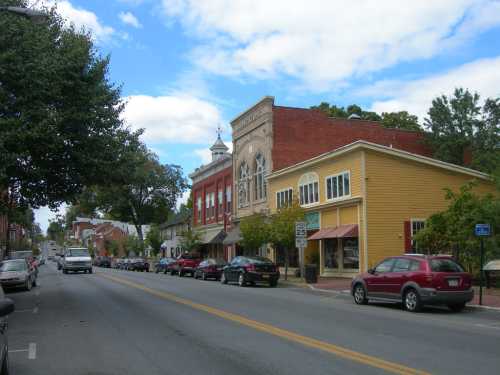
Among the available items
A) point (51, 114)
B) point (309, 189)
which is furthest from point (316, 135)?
point (51, 114)

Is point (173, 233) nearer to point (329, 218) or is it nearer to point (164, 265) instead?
point (164, 265)

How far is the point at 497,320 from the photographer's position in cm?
1468

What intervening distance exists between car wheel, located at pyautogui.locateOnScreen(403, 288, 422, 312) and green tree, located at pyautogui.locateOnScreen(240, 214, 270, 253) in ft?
51.1

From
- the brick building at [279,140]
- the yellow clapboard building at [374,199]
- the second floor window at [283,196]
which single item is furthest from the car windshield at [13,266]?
the brick building at [279,140]

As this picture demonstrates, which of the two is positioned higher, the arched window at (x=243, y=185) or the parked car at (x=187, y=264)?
the arched window at (x=243, y=185)

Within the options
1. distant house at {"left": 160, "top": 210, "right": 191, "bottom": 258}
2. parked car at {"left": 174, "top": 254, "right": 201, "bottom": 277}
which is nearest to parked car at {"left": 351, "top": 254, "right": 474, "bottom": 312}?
parked car at {"left": 174, "top": 254, "right": 201, "bottom": 277}

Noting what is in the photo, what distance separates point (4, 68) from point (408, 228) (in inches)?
823

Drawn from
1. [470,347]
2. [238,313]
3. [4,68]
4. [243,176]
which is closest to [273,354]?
[470,347]

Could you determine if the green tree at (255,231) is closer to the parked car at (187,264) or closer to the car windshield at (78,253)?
the parked car at (187,264)

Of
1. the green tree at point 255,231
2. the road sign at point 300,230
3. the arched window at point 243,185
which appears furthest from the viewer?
the arched window at point 243,185

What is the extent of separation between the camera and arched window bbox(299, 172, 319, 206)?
3391cm

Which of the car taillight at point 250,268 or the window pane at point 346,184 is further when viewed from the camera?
the window pane at point 346,184

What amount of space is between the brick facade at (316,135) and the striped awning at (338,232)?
889cm

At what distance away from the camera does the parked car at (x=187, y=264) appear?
135 ft
